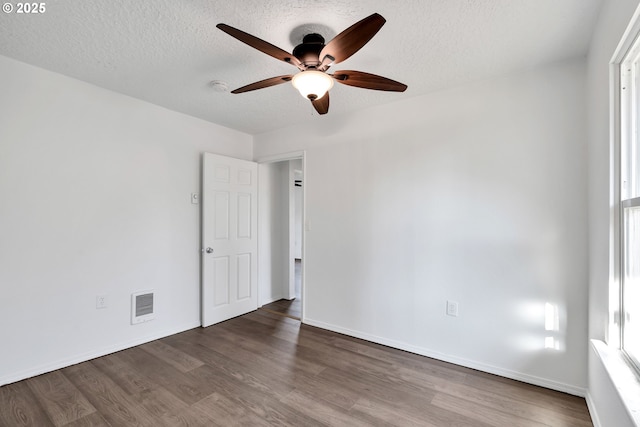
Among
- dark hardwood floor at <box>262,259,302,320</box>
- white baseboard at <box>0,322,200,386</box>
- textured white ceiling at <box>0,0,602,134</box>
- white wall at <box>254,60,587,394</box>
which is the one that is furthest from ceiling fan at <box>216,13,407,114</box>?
dark hardwood floor at <box>262,259,302,320</box>

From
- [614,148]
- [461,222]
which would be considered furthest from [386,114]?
[614,148]

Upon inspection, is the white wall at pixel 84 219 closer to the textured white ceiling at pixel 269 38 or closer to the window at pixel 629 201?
the textured white ceiling at pixel 269 38

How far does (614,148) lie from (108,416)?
132 inches

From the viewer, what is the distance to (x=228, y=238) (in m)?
3.62

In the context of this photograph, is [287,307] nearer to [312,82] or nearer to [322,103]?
[322,103]

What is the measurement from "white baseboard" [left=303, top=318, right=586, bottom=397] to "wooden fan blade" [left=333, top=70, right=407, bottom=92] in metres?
2.28

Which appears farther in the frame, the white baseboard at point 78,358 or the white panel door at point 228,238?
the white panel door at point 228,238

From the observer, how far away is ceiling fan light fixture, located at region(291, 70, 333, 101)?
1716 mm

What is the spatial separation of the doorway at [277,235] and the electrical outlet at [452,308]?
216cm

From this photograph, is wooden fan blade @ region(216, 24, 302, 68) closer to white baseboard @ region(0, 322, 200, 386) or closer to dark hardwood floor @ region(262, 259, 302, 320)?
white baseboard @ region(0, 322, 200, 386)

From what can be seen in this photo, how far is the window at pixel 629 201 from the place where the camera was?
137cm

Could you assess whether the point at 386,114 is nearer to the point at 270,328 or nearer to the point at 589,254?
the point at 589,254

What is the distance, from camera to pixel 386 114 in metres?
2.93

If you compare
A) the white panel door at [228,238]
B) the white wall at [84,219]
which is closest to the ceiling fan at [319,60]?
the white wall at [84,219]
